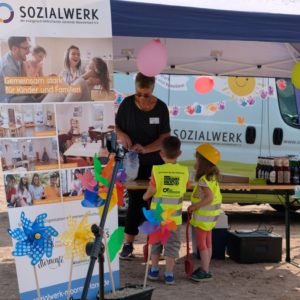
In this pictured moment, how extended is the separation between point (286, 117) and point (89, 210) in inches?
188

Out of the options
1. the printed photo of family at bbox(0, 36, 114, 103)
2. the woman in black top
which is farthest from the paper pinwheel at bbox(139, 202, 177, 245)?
the woman in black top

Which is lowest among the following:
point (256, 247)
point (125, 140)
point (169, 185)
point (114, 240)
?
point (256, 247)

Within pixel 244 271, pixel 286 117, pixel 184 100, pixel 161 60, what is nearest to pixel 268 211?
pixel 286 117

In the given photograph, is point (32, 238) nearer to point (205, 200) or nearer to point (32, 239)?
point (32, 239)

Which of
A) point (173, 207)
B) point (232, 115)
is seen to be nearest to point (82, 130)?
point (173, 207)

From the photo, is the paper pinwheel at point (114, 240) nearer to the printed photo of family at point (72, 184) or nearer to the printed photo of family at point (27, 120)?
the printed photo of family at point (72, 184)

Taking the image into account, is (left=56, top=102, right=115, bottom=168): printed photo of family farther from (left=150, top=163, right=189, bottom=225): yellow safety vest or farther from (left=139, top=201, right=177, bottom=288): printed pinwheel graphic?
(left=150, top=163, right=189, bottom=225): yellow safety vest

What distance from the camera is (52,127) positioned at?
3.78 metres

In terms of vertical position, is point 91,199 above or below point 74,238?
above

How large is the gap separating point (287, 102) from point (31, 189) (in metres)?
5.16

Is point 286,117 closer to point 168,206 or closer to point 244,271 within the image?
point 244,271

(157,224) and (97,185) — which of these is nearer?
(97,185)

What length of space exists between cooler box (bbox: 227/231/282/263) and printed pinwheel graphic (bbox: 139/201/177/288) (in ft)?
5.23

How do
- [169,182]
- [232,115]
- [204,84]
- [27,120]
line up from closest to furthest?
1. [27,120]
2. [169,182]
3. [204,84]
4. [232,115]
